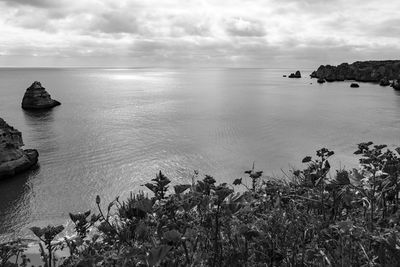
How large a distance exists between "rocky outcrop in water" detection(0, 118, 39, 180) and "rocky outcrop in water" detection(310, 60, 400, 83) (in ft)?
526

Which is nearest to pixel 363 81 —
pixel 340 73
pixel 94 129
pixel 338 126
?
pixel 340 73

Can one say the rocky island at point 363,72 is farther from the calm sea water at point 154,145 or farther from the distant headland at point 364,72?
the calm sea water at point 154,145

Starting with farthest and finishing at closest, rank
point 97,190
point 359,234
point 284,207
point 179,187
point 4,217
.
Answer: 1. point 97,190
2. point 4,217
3. point 284,207
4. point 179,187
5. point 359,234

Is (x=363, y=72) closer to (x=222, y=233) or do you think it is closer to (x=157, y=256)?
(x=222, y=233)

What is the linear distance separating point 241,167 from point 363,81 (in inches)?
6429

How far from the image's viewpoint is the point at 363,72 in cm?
17825

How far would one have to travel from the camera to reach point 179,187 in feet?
12.5

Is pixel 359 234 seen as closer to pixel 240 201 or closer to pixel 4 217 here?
pixel 240 201

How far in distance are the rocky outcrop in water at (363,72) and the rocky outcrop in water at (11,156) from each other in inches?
6313

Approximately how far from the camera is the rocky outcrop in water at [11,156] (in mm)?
32631

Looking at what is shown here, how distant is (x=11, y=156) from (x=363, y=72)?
178 meters

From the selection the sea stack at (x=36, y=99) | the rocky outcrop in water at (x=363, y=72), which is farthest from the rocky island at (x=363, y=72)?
the sea stack at (x=36, y=99)

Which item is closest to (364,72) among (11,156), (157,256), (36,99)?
(36,99)

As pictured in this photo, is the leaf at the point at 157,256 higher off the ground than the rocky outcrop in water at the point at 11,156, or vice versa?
the leaf at the point at 157,256
